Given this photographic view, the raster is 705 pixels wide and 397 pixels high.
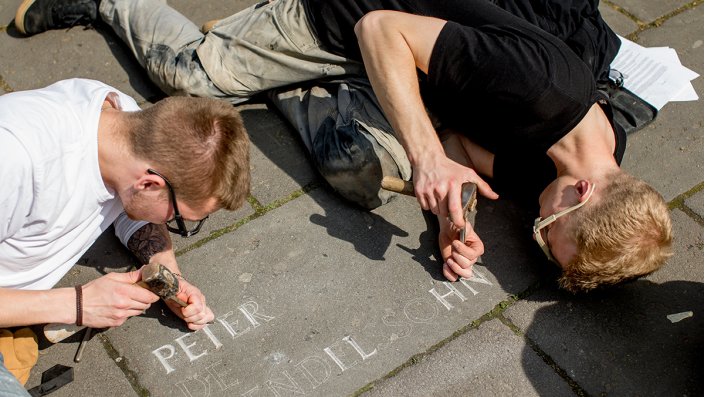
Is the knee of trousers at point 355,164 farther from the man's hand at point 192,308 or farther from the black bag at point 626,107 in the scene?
the black bag at point 626,107

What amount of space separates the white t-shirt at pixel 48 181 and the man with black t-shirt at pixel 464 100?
104cm

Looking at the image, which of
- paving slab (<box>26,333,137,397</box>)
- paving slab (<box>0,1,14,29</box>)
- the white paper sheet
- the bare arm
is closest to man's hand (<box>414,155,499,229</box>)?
the bare arm

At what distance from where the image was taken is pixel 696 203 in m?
3.55

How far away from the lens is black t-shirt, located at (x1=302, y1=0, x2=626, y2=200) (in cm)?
300

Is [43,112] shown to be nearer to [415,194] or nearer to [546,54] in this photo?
[415,194]

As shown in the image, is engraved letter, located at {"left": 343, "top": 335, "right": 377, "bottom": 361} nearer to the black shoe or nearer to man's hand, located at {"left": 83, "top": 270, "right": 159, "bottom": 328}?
man's hand, located at {"left": 83, "top": 270, "right": 159, "bottom": 328}

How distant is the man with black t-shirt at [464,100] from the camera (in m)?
2.90

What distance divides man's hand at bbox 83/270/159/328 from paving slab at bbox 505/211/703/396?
4.82ft

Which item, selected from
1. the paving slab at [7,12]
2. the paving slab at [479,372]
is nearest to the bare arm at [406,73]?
the paving slab at [479,372]

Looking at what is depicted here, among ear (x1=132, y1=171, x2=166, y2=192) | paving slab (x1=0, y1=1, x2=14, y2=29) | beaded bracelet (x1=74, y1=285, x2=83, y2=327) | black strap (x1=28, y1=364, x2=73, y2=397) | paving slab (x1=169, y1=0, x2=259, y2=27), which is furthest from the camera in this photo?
paving slab (x1=169, y1=0, x2=259, y2=27)

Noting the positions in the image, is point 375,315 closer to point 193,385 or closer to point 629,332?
point 193,385

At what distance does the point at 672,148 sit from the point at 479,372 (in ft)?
5.69

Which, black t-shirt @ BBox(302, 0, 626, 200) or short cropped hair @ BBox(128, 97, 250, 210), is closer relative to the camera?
short cropped hair @ BBox(128, 97, 250, 210)

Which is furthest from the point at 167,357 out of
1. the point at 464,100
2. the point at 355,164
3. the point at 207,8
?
the point at 207,8
